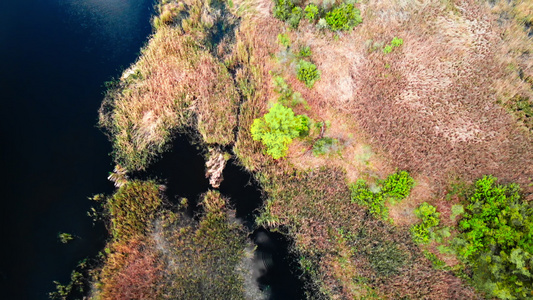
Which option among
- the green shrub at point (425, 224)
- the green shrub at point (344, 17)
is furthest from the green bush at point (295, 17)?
the green shrub at point (425, 224)

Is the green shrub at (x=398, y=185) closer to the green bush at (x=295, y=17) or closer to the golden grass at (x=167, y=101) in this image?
the golden grass at (x=167, y=101)

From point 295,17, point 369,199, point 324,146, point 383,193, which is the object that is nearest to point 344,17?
point 295,17

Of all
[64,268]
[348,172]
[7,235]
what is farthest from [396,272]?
[7,235]

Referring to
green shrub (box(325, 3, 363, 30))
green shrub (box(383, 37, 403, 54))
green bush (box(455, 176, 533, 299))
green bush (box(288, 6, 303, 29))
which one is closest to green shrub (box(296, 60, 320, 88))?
green bush (box(288, 6, 303, 29))

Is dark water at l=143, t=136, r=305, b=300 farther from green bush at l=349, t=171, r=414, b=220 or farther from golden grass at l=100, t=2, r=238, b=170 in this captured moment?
green bush at l=349, t=171, r=414, b=220

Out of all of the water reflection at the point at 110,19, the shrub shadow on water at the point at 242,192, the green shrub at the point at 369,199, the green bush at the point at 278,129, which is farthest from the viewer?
the water reflection at the point at 110,19

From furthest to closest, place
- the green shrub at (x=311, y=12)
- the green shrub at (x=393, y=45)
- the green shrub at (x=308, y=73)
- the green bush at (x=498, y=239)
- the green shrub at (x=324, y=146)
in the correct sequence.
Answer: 1. the green shrub at (x=311, y=12)
2. the green shrub at (x=393, y=45)
3. the green shrub at (x=308, y=73)
4. the green shrub at (x=324, y=146)
5. the green bush at (x=498, y=239)

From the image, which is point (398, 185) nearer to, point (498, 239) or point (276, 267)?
point (498, 239)
